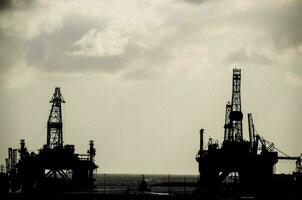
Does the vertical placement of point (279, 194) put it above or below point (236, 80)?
below

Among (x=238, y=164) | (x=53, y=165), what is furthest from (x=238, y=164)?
(x=53, y=165)

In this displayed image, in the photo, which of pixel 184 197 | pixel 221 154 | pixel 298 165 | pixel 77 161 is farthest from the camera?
pixel 298 165

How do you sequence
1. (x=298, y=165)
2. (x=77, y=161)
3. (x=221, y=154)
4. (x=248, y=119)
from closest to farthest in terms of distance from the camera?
(x=221, y=154) → (x=77, y=161) → (x=298, y=165) → (x=248, y=119)

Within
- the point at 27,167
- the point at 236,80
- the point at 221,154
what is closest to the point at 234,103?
the point at 236,80

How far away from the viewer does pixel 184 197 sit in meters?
119

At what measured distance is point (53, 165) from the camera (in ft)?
472

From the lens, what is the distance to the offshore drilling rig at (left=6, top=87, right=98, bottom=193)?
144 metres

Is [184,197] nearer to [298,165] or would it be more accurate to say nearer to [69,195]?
[69,195]

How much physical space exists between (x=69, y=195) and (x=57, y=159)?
2499 cm

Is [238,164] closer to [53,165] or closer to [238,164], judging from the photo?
[238,164]

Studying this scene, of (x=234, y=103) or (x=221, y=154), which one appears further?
(x=234, y=103)

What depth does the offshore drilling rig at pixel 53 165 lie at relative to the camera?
14362 cm

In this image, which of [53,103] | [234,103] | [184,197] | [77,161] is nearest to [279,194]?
[184,197]

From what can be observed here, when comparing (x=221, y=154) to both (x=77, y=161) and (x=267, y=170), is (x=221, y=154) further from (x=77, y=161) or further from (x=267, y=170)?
(x=77, y=161)
